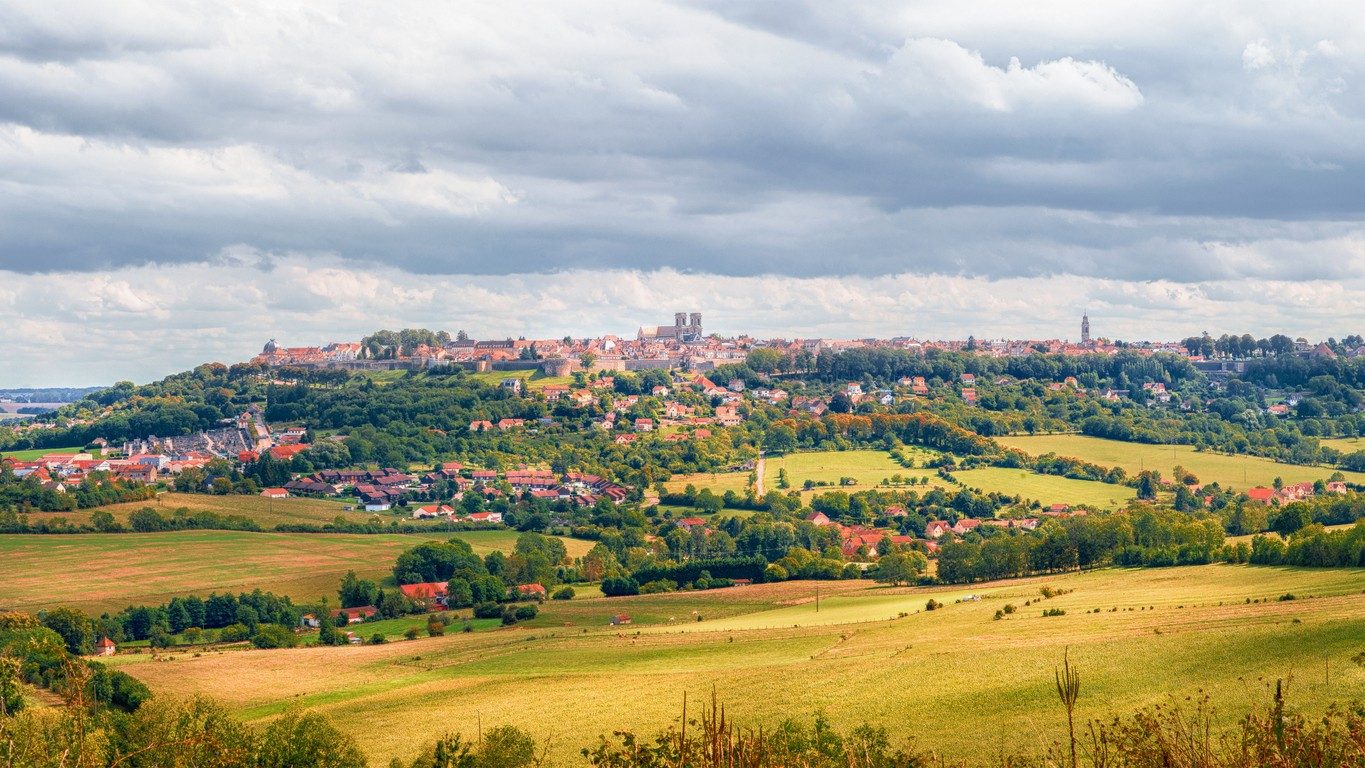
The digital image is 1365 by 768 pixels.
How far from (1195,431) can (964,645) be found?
14626 centimetres

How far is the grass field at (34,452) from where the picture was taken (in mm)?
175337

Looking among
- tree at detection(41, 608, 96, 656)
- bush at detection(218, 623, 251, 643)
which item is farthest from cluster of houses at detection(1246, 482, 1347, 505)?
tree at detection(41, 608, 96, 656)

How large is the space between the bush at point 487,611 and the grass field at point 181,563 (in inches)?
544

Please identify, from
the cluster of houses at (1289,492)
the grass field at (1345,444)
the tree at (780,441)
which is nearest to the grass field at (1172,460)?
the cluster of houses at (1289,492)

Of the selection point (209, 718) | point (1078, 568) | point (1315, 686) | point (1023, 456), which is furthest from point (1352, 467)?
point (209, 718)

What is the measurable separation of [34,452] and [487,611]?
113 meters

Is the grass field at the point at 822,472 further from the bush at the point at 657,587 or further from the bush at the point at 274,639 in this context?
the bush at the point at 274,639

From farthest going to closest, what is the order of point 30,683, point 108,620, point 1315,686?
1. point 108,620
2. point 30,683
3. point 1315,686

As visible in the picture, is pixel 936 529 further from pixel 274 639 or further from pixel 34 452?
pixel 34 452

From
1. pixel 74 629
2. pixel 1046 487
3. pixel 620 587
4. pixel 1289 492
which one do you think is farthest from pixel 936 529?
pixel 74 629

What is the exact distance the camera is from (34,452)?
595ft

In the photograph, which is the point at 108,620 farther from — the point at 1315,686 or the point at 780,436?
the point at 780,436

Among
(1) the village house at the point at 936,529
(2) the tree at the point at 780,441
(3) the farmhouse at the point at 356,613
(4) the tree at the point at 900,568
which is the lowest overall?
(3) the farmhouse at the point at 356,613

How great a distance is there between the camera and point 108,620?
3497 inches
